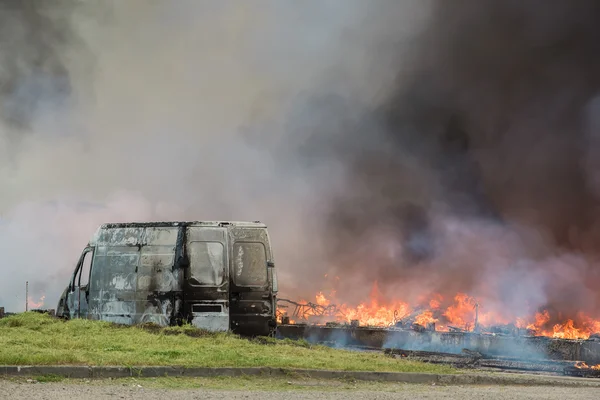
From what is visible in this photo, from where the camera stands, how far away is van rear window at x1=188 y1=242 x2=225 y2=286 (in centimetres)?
1410

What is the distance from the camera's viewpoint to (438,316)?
25766 mm

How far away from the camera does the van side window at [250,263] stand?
1418cm

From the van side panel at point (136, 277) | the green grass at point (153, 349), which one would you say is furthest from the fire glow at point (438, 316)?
the green grass at point (153, 349)

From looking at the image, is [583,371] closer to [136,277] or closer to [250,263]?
[250,263]

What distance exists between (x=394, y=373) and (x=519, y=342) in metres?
7.25

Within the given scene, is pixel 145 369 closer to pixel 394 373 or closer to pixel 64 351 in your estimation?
pixel 64 351

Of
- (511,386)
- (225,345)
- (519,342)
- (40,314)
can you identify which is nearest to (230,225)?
(225,345)

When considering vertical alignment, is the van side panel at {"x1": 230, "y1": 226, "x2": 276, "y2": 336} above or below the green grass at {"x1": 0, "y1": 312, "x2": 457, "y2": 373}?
above

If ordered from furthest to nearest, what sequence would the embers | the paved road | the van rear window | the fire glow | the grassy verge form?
the fire glow → the van rear window → the embers → the grassy verge → the paved road

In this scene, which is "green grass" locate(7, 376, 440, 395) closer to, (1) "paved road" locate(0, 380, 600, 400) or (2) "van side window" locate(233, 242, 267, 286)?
(1) "paved road" locate(0, 380, 600, 400)

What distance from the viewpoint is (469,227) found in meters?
32.5

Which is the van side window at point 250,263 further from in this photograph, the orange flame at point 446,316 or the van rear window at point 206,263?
the orange flame at point 446,316

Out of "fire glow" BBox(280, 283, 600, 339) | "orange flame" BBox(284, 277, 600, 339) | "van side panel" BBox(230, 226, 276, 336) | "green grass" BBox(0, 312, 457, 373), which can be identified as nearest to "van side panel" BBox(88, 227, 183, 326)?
"green grass" BBox(0, 312, 457, 373)

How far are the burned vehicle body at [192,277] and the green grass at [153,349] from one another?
49 centimetres
